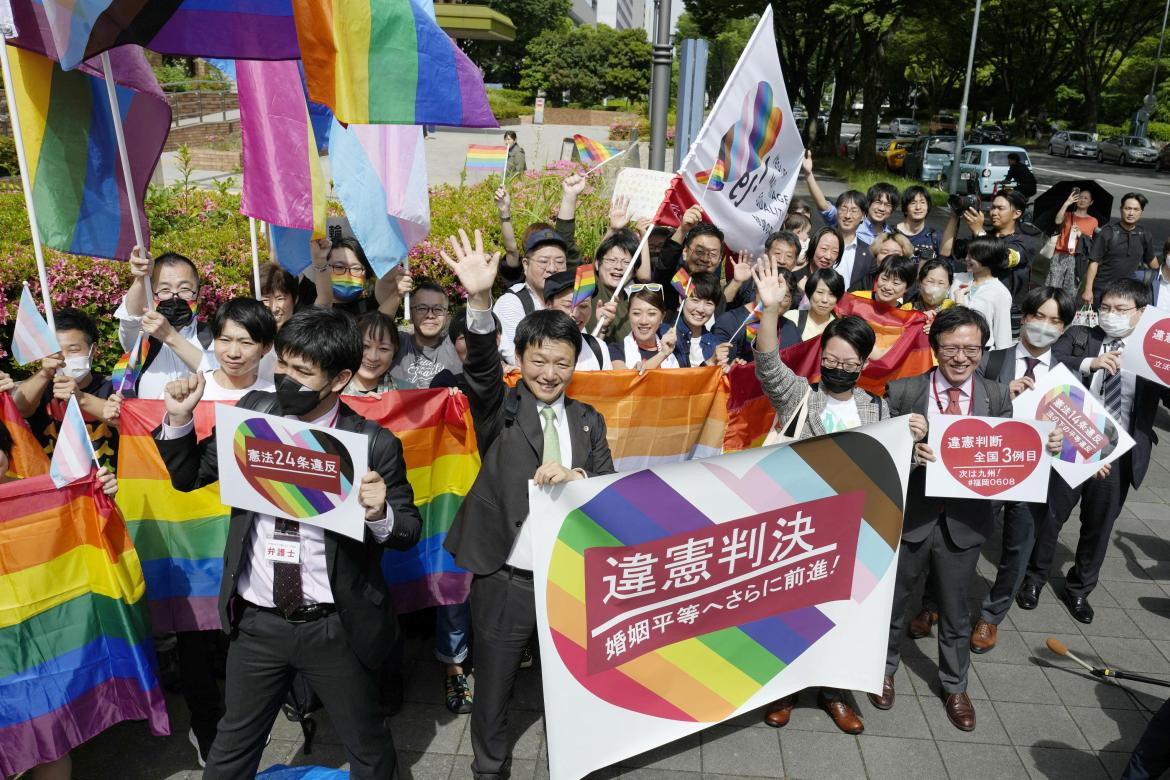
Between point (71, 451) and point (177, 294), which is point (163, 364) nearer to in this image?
point (177, 294)

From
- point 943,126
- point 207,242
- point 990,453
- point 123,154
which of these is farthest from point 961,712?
point 943,126

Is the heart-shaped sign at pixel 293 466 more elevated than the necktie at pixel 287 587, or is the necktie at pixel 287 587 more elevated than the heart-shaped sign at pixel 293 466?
the heart-shaped sign at pixel 293 466

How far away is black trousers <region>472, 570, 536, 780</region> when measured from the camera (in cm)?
331

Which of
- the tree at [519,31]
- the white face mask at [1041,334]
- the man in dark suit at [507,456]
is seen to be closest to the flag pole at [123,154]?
the man in dark suit at [507,456]

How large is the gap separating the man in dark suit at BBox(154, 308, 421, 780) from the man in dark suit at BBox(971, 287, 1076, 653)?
124 inches

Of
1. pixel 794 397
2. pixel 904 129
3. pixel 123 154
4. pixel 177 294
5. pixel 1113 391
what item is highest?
pixel 123 154

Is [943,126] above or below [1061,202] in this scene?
above

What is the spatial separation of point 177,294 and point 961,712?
415 cm

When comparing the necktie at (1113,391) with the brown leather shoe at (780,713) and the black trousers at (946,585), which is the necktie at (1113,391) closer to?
the black trousers at (946,585)

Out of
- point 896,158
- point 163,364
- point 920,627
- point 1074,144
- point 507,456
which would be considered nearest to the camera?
point 507,456

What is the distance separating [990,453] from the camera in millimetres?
3814

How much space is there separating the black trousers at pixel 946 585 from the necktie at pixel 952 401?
1.59 feet

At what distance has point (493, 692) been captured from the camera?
11.1 ft

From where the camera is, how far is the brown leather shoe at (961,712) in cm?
398
